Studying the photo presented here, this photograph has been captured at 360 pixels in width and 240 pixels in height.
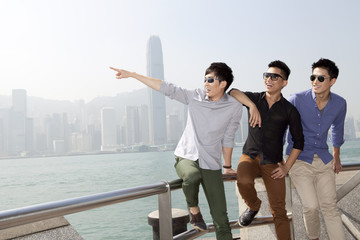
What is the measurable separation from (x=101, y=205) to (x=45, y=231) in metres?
0.34

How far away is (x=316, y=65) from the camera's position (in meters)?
3.01

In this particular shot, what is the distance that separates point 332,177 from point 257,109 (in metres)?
0.90

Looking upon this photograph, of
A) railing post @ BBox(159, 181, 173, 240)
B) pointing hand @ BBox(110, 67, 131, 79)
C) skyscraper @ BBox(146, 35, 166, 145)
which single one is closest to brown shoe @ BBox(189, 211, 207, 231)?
railing post @ BBox(159, 181, 173, 240)

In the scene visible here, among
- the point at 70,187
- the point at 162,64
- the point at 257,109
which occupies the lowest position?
the point at 70,187

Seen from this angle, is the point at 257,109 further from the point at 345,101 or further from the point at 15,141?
the point at 15,141

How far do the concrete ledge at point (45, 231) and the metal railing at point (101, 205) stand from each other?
0.26 metres

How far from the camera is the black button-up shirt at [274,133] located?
8.89 feet

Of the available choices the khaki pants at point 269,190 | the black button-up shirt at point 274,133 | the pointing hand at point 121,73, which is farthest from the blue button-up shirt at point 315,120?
the pointing hand at point 121,73

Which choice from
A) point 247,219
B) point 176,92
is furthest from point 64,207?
point 247,219

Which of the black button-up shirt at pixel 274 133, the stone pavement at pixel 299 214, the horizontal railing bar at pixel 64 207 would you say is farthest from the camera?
the stone pavement at pixel 299 214

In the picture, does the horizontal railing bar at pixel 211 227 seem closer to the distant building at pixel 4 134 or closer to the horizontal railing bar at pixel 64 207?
the horizontal railing bar at pixel 64 207

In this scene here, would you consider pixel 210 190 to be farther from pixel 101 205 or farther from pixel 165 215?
pixel 101 205

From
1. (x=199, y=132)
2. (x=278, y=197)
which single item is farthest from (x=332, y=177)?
(x=199, y=132)

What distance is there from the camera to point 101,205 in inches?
67.2
